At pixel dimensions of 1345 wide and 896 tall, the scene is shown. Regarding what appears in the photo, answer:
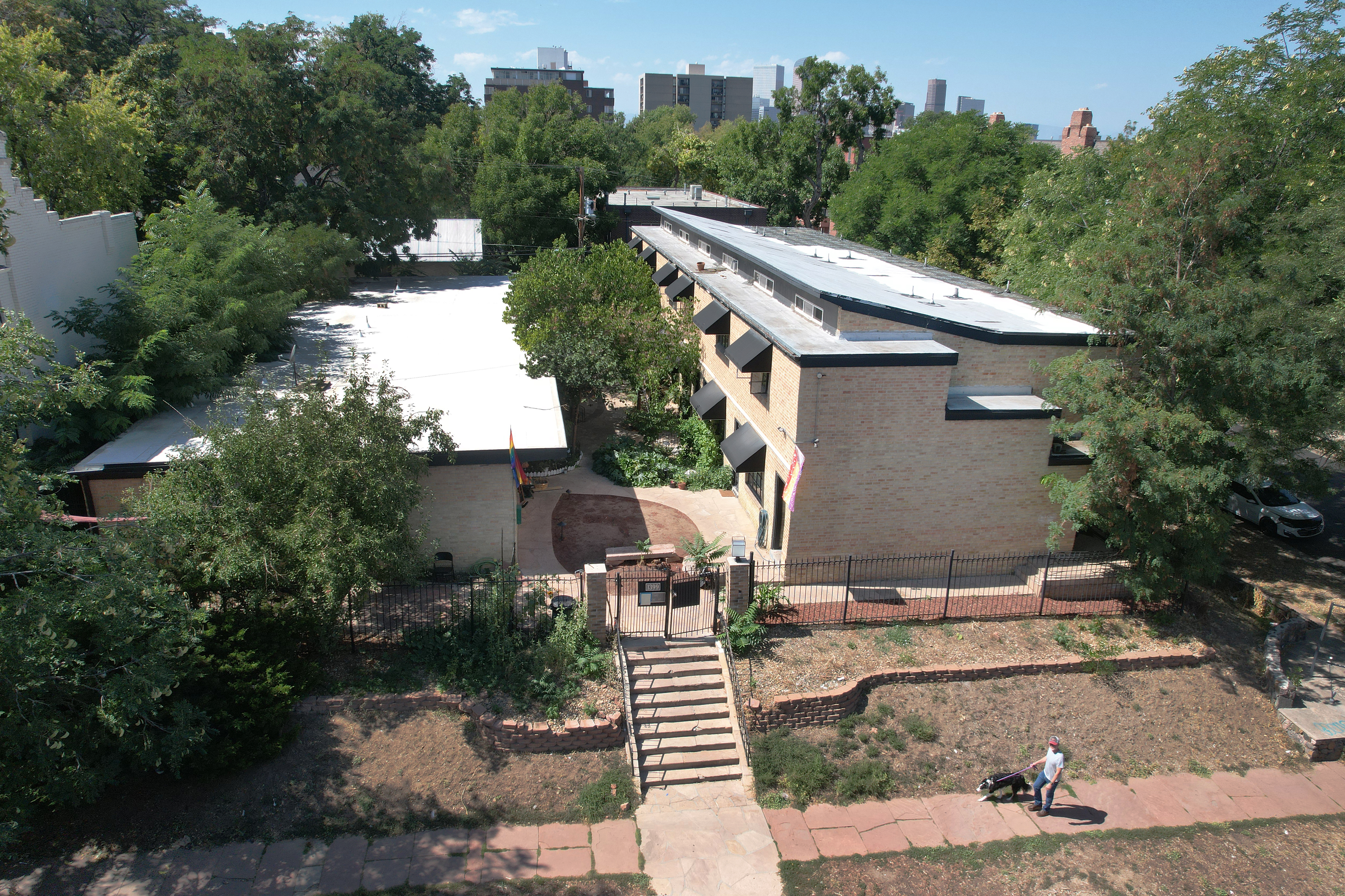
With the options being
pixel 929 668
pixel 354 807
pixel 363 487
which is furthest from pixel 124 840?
pixel 929 668

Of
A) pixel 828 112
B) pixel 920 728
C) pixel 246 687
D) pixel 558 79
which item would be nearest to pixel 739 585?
pixel 920 728

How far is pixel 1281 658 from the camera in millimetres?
16750

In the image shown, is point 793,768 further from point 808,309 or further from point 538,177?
point 538,177

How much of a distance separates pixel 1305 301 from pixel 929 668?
463 inches

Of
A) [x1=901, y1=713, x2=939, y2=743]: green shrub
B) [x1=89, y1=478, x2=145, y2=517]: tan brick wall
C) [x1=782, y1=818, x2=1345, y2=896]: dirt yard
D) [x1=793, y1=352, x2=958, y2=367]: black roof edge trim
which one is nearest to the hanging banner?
[x1=793, y1=352, x2=958, y2=367]: black roof edge trim

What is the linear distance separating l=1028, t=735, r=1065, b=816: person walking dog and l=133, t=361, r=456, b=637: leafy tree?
10.7m

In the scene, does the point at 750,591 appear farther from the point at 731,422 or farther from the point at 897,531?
the point at 731,422

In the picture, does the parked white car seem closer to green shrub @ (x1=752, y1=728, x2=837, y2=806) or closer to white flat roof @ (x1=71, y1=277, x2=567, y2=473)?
green shrub @ (x1=752, y1=728, x2=837, y2=806)

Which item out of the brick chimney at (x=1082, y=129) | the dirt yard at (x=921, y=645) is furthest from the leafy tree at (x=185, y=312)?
the brick chimney at (x=1082, y=129)

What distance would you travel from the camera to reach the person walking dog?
1262cm

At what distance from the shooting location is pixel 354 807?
12.0 m

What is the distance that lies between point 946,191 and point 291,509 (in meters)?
41.0

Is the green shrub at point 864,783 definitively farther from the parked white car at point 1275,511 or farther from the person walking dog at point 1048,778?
the parked white car at point 1275,511

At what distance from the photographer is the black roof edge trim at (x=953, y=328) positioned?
56.0 feet
